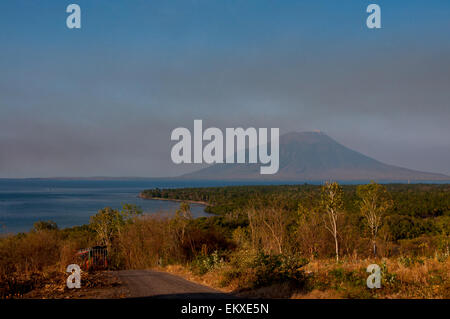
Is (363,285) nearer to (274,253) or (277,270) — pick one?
(277,270)

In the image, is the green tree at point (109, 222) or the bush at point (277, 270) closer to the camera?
the bush at point (277, 270)

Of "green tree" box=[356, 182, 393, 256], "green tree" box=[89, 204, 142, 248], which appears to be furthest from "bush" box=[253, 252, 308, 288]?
"green tree" box=[89, 204, 142, 248]

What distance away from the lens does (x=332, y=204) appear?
18.0 metres

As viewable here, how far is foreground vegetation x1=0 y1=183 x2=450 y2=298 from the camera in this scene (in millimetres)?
8594

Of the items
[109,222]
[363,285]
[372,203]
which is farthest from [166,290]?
[109,222]

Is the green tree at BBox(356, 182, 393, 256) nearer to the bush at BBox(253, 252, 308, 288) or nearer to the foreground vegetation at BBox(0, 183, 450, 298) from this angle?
the foreground vegetation at BBox(0, 183, 450, 298)

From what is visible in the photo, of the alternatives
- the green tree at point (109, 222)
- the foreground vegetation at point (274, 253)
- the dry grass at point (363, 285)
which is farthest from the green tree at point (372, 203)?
the green tree at point (109, 222)

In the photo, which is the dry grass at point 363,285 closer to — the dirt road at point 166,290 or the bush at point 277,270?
the bush at point 277,270

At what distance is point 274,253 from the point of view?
11.8 m

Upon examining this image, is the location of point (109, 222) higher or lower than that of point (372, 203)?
lower

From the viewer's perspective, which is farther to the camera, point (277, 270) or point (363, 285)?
point (277, 270)

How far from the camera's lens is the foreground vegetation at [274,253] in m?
8.59
